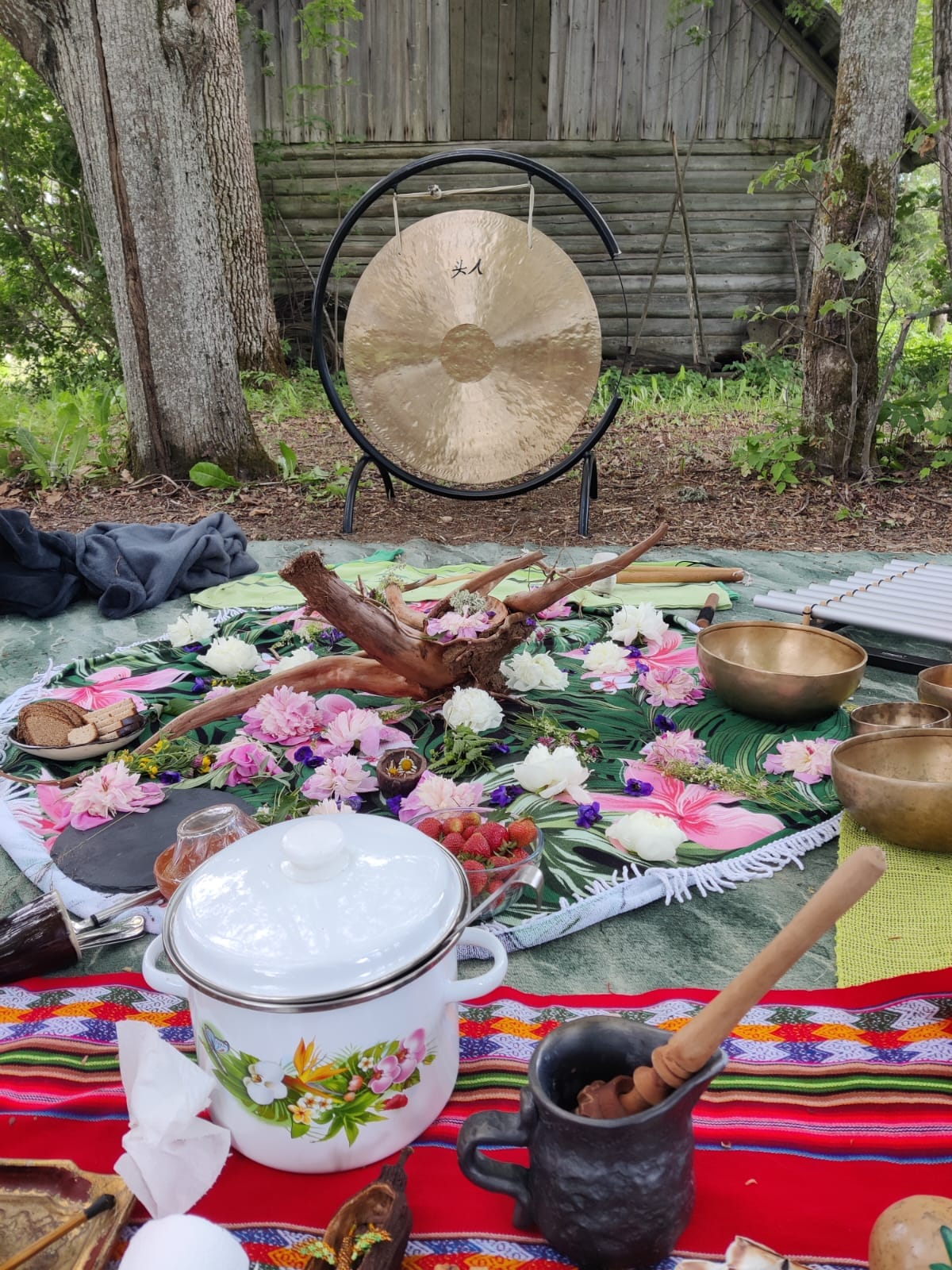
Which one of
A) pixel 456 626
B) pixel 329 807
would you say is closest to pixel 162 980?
pixel 329 807

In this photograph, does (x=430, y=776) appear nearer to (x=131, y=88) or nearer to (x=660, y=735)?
(x=660, y=735)

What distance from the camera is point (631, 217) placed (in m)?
7.73

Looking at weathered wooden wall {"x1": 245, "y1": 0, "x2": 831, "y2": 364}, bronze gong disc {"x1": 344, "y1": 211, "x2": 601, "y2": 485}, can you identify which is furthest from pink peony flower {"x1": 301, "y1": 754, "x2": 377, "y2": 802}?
weathered wooden wall {"x1": 245, "y1": 0, "x2": 831, "y2": 364}

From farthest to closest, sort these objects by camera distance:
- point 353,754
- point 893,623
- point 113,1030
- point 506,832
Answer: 1. point 893,623
2. point 353,754
3. point 506,832
4. point 113,1030

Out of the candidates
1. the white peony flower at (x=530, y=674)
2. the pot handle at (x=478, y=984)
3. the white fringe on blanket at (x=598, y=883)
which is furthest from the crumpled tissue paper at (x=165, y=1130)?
the white peony flower at (x=530, y=674)

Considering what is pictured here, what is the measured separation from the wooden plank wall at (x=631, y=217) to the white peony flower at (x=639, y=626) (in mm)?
5817

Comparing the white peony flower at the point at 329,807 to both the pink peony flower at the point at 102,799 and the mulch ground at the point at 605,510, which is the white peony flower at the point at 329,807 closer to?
the pink peony flower at the point at 102,799

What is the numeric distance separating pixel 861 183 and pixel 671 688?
338cm

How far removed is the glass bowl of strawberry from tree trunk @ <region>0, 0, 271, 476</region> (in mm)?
3569

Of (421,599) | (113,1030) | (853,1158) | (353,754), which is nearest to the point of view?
(853,1158)

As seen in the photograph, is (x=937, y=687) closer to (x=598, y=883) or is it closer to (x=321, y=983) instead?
(x=598, y=883)

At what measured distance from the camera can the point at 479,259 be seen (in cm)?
390

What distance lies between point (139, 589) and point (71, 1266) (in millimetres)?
2481

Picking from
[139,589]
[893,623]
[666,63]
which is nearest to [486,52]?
[666,63]
